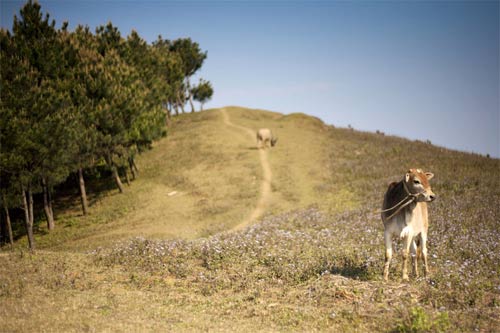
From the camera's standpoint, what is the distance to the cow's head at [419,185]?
11781 millimetres

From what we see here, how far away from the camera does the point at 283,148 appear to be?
54.9m

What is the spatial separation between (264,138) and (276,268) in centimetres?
4091

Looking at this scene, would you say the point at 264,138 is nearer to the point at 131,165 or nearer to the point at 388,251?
the point at 131,165

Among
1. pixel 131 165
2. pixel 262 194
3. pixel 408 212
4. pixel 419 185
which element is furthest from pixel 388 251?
pixel 131 165

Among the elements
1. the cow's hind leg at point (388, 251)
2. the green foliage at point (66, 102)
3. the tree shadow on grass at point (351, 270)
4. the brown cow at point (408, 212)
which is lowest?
the tree shadow on grass at point (351, 270)

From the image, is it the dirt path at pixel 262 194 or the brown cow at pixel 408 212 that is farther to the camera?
the dirt path at pixel 262 194

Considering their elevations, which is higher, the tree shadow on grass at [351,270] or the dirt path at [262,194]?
the tree shadow on grass at [351,270]

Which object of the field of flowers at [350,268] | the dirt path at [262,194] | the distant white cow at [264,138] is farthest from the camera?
the distant white cow at [264,138]

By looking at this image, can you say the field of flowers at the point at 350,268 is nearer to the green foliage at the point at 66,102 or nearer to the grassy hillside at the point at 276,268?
the grassy hillside at the point at 276,268

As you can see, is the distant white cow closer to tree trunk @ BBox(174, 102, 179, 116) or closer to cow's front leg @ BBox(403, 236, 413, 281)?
cow's front leg @ BBox(403, 236, 413, 281)

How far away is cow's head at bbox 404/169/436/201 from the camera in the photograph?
38.7 feet

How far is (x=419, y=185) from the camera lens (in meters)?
11.9

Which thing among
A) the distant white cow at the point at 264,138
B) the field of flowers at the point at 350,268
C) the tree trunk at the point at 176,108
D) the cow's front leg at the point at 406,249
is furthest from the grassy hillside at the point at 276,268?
the tree trunk at the point at 176,108

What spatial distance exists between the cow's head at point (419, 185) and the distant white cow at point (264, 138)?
42637mm
